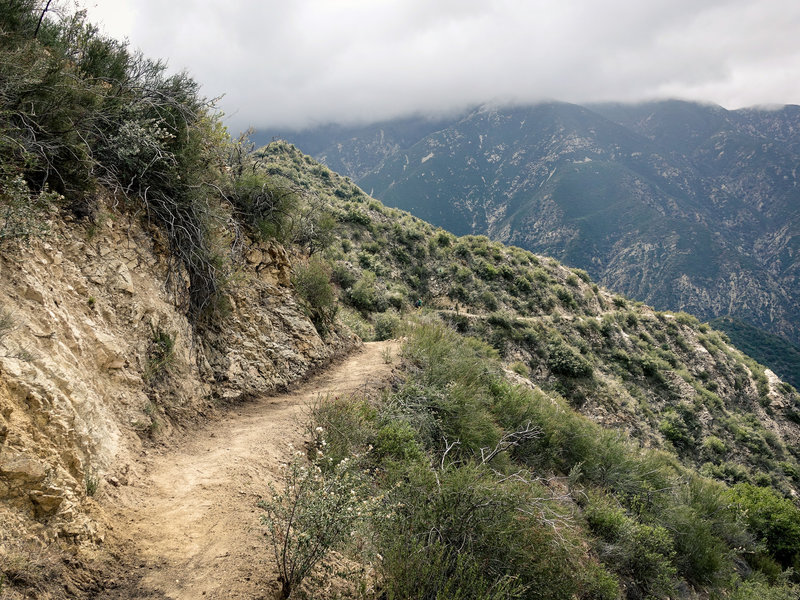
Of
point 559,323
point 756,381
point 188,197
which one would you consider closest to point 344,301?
point 188,197

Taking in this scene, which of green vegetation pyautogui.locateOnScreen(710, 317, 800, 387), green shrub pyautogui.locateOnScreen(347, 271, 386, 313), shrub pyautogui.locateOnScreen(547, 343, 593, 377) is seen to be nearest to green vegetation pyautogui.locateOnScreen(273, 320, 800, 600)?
green shrub pyautogui.locateOnScreen(347, 271, 386, 313)

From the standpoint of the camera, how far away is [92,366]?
13.5 ft

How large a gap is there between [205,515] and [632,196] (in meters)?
150

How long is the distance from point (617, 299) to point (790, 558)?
22.6m

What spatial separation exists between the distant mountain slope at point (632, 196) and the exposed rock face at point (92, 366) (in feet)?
349

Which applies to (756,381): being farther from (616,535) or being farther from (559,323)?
(616,535)

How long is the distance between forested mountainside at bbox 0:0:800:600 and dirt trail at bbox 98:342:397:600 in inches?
1.6

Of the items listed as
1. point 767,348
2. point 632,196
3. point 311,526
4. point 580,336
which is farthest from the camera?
point 632,196

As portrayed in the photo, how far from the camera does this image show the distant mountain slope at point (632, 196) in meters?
97.6

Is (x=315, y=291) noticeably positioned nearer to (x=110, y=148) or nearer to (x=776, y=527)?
(x=110, y=148)

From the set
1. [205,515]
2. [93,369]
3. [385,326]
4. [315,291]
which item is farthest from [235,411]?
[385,326]

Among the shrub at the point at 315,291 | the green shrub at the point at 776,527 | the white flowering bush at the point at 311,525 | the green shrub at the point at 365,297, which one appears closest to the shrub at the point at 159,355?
the white flowering bush at the point at 311,525

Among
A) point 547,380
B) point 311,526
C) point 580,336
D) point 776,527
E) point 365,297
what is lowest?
point 776,527

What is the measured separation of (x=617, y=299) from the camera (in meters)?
32.6
